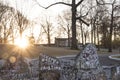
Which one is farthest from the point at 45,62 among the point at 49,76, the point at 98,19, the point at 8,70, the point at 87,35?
the point at 87,35

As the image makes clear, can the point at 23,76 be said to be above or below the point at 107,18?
below

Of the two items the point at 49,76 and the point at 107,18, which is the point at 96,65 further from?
the point at 107,18

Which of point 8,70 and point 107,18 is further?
point 107,18

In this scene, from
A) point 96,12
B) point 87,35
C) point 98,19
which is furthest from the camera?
point 87,35

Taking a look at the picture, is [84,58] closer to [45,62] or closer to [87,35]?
[45,62]

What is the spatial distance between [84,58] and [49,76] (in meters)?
1.08

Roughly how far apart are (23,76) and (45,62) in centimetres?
74

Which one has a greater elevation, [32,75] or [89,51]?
[89,51]

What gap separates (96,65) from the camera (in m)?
7.05

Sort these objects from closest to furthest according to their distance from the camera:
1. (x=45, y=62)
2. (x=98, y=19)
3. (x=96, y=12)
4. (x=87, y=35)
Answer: (x=45, y=62) → (x=96, y=12) → (x=98, y=19) → (x=87, y=35)

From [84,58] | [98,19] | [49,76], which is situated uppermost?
[98,19]

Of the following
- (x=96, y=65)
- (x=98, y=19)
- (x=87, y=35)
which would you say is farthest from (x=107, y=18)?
(x=96, y=65)

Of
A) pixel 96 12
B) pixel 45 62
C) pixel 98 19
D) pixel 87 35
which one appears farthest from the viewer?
pixel 87 35

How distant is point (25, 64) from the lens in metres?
7.05
